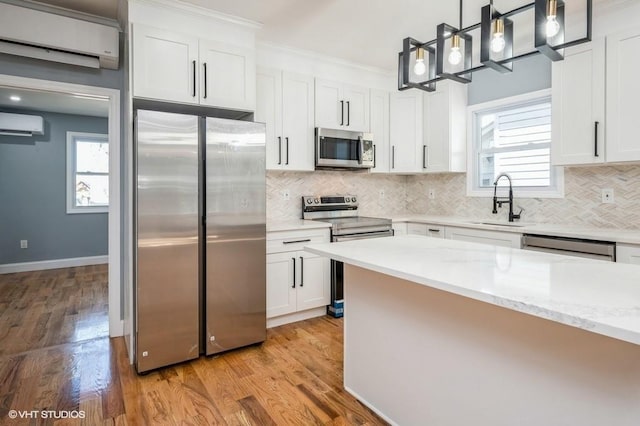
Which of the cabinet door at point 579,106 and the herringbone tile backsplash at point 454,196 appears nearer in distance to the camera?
the cabinet door at point 579,106

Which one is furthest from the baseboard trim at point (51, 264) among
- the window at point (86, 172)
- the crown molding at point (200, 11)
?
the crown molding at point (200, 11)

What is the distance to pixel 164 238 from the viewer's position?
95.3 inches

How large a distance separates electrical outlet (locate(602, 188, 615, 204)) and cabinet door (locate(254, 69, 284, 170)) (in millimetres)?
2784

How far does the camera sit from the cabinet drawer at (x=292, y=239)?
310cm

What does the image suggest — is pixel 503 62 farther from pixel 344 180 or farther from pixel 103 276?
pixel 103 276

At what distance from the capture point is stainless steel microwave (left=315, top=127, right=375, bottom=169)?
3615 millimetres

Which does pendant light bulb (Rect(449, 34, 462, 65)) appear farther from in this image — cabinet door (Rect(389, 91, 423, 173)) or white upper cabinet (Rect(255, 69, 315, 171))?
cabinet door (Rect(389, 91, 423, 173))

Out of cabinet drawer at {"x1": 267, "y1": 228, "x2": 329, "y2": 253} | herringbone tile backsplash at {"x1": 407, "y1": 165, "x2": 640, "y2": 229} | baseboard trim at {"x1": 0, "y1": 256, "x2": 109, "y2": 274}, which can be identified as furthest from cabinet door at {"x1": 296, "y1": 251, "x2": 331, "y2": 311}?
baseboard trim at {"x1": 0, "y1": 256, "x2": 109, "y2": 274}

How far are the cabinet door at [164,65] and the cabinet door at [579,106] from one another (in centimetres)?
288

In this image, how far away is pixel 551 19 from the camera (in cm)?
138

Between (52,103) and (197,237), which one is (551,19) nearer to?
(197,237)

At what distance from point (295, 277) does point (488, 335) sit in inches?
80.9

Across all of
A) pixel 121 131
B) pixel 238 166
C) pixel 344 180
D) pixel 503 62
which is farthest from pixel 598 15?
pixel 121 131

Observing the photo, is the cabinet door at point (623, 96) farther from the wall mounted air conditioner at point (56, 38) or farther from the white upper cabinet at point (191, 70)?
the wall mounted air conditioner at point (56, 38)
